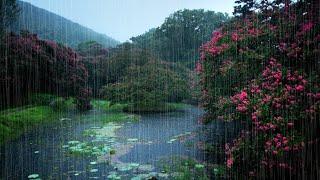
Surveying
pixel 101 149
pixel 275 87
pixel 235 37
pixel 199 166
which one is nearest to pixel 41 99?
pixel 101 149

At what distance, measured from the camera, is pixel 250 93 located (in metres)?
7.18

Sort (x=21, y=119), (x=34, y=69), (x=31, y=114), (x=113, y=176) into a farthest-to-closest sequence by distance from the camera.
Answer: (x=34, y=69) < (x=31, y=114) < (x=21, y=119) < (x=113, y=176)

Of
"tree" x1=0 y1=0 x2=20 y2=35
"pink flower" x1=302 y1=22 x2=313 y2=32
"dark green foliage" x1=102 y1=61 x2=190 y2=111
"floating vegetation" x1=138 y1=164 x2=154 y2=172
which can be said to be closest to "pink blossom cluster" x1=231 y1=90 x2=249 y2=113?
"pink flower" x1=302 y1=22 x2=313 y2=32

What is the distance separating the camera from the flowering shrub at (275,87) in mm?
6309

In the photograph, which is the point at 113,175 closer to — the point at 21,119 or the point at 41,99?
the point at 21,119

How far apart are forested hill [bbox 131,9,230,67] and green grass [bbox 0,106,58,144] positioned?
18.6 m

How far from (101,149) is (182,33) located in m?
27.7

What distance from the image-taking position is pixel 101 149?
11.4 meters

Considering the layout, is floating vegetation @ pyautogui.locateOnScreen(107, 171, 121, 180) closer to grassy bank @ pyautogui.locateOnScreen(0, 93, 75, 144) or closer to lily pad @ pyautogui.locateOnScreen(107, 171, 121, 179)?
lily pad @ pyautogui.locateOnScreen(107, 171, 121, 179)

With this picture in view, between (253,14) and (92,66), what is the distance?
66.4ft

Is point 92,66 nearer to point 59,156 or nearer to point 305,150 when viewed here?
point 59,156

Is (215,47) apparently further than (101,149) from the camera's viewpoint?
No

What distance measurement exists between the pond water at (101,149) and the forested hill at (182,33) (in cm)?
1976

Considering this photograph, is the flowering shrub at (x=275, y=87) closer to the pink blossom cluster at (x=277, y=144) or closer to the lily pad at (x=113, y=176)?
the pink blossom cluster at (x=277, y=144)
